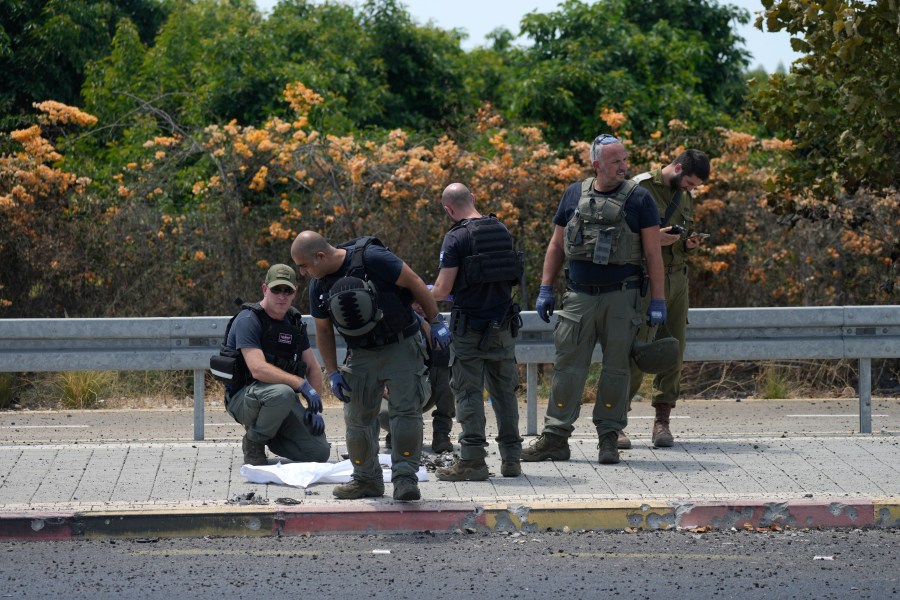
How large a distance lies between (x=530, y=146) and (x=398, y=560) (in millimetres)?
9019

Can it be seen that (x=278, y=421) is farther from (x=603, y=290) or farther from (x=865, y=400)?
(x=865, y=400)

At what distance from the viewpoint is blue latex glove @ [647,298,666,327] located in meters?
7.60

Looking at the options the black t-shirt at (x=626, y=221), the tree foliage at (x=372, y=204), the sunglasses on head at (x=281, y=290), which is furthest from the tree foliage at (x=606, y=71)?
the sunglasses on head at (x=281, y=290)

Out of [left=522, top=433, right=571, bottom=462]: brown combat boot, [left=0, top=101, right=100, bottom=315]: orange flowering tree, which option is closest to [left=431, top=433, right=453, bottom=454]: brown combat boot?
[left=522, top=433, right=571, bottom=462]: brown combat boot

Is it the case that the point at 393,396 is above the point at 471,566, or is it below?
above

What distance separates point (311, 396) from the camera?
294 inches

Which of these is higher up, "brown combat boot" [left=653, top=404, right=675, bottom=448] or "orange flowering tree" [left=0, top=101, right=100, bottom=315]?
"orange flowering tree" [left=0, top=101, right=100, bottom=315]

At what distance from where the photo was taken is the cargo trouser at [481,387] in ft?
24.1

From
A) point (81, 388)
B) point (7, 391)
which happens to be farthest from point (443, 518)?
point (7, 391)

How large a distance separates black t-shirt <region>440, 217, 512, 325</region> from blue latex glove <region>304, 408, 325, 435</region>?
1.06m

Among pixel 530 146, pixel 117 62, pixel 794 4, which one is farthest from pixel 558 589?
pixel 117 62

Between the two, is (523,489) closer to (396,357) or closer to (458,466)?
(458,466)

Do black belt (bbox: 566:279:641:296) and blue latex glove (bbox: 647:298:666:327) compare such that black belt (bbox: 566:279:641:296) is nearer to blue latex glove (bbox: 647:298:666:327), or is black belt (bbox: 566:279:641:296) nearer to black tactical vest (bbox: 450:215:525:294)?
blue latex glove (bbox: 647:298:666:327)

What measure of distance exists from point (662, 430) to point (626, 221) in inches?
62.3
